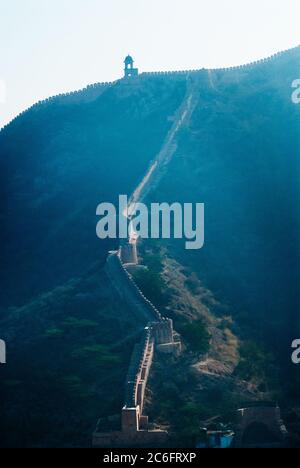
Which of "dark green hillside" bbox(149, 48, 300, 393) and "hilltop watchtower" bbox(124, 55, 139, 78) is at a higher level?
"hilltop watchtower" bbox(124, 55, 139, 78)

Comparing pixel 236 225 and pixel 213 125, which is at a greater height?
pixel 213 125

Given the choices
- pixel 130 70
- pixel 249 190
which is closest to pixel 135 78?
pixel 130 70

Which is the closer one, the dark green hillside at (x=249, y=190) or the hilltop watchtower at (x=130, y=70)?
the dark green hillside at (x=249, y=190)

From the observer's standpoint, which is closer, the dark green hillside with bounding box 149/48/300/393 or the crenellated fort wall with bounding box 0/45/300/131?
the dark green hillside with bounding box 149/48/300/393

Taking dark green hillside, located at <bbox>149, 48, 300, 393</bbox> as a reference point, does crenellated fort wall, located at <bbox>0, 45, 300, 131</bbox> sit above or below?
above

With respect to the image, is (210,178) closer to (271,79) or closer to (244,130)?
(244,130)

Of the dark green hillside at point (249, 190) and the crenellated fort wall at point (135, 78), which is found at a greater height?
the crenellated fort wall at point (135, 78)

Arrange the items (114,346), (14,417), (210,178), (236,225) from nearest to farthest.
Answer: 1. (14,417)
2. (114,346)
3. (236,225)
4. (210,178)

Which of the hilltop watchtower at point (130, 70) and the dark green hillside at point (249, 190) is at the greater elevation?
the hilltop watchtower at point (130, 70)

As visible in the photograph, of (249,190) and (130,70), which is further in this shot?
(130,70)

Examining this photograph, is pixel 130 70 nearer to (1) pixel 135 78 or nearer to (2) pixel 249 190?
(1) pixel 135 78
